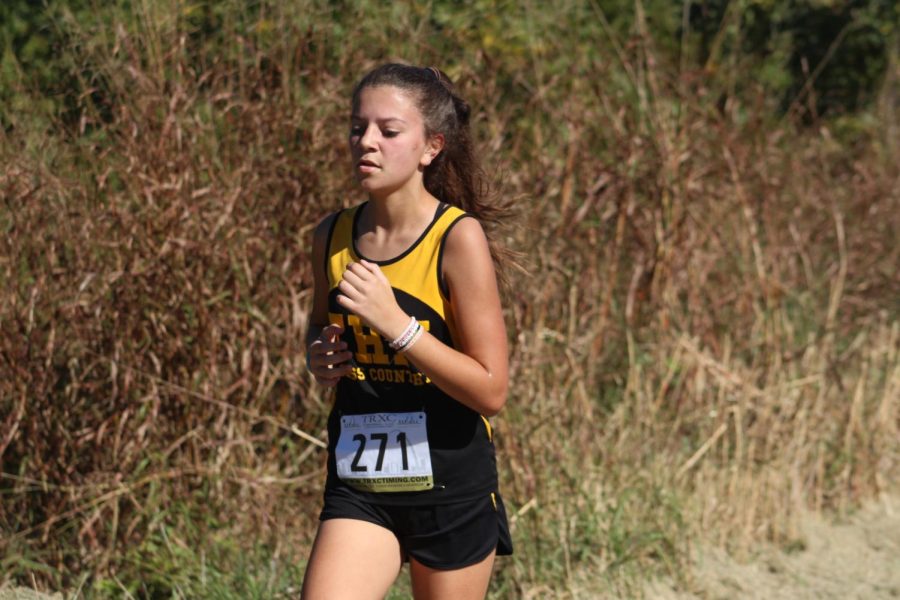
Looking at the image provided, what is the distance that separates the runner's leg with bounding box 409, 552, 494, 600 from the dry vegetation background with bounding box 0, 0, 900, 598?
1.07 metres

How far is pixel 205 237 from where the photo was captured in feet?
14.0

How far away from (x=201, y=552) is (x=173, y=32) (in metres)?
1.82

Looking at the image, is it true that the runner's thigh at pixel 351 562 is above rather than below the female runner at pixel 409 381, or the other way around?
below

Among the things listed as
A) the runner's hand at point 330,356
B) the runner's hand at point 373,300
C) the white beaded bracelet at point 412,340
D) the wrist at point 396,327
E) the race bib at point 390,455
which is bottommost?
the race bib at point 390,455

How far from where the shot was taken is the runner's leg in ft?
9.37

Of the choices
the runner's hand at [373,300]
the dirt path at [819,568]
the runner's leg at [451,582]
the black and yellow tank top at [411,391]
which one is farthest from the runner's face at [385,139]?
the dirt path at [819,568]

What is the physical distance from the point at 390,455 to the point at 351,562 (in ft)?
0.82

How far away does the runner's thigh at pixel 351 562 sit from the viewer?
2.68 meters

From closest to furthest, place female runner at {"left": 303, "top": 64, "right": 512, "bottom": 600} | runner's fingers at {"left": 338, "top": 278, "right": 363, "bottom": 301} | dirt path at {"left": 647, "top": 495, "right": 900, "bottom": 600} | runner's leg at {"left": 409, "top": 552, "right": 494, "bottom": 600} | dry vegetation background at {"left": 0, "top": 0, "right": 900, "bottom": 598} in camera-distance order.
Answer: runner's fingers at {"left": 338, "top": 278, "right": 363, "bottom": 301} → female runner at {"left": 303, "top": 64, "right": 512, "bottom": 600} → runner's leg at {"left": 409, "top": 552, "right": 494, "bottom": 600} → dry vegetation background at {"left": 0, "top": 0, "right": 900, "bottom": 598} → dirt path at {"left": 647, "top": 495, "right": 900, "bottom": 600}

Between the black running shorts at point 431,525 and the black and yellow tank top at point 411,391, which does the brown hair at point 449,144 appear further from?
the black running shorts at point 431,525

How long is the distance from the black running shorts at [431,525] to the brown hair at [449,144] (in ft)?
2.06

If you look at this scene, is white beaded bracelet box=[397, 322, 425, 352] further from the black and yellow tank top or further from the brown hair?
the brown hair

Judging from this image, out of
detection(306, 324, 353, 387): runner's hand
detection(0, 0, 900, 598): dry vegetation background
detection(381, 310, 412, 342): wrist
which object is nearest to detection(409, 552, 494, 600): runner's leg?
detection(306, 324, 353, 387): runner's hand

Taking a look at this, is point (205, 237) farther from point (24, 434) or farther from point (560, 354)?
point (560, 354)
